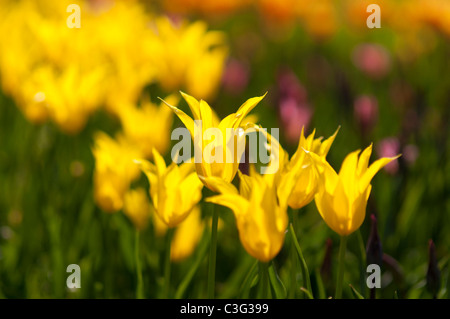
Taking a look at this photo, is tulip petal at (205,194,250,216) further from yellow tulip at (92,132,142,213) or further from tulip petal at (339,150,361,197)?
yellow tulip at (92,132,142,213)

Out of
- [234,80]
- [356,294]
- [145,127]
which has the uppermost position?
[234,80]

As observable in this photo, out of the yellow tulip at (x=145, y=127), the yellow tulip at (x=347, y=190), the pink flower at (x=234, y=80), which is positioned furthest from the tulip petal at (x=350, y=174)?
the pink flower at (x=234, y=80)

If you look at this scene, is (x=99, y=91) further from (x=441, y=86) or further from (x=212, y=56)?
(x=441, y=86)

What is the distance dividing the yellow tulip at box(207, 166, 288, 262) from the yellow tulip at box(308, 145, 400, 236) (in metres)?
0.08

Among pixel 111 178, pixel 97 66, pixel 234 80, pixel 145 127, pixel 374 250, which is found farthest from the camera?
pixel 234 80

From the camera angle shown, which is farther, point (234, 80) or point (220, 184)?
point (234, 80)

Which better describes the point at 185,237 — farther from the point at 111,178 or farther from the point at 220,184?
the point at 220,184

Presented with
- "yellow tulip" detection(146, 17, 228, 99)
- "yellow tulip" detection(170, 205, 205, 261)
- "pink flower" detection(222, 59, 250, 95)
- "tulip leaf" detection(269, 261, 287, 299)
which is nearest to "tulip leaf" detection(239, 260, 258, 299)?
"tulip leaf" detection(269, 261, 287, 299)

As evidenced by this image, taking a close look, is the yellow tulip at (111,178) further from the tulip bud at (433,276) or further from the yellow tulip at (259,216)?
the tulip bud at (433,276)

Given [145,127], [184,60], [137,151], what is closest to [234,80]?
[184,60]

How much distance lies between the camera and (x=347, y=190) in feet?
2.77

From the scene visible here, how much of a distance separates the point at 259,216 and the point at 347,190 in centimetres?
15

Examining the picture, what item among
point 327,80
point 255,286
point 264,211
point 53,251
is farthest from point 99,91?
point 327,80

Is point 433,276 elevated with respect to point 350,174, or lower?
lower
